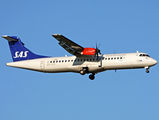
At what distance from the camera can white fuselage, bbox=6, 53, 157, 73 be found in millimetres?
30875

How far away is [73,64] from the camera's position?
107 ft

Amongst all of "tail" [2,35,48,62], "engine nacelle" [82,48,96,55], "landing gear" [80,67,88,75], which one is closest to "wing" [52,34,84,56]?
"engine nacelle" [82,48,96,55]

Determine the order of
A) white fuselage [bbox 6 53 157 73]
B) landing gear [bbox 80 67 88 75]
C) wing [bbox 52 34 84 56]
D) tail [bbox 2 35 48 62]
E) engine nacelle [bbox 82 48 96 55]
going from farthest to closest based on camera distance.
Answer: tail [bbox 2 35 48 62] < landing gear [bbox 80 67 88 75] < engine nacelle [bbox 82 48 96 55] < white fuselage [bbox 6 53 157 73] < wing [bbox 52 34 84 56]

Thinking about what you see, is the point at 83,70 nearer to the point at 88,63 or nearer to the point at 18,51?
the point at 88,63

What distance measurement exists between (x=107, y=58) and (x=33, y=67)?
892 cm

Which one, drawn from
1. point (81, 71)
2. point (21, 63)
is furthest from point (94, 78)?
point (21, 63)

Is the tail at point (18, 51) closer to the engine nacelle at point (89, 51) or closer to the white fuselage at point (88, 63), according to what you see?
the white fuselage at point (88, 63)

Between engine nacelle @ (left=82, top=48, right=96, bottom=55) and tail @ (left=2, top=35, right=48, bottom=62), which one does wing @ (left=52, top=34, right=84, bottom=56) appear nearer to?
engine nacelle @ (left=82, top=48, right=96, bottom=55)

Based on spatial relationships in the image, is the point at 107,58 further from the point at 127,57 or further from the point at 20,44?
the point at 20,44

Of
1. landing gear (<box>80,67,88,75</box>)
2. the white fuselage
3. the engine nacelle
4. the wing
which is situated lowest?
landing gear (<box>80,67,88,75</box>)

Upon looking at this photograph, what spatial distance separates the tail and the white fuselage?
80 cm

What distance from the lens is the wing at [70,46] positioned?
30669mm

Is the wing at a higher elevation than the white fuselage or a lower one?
higher

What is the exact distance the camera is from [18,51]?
35.7m
